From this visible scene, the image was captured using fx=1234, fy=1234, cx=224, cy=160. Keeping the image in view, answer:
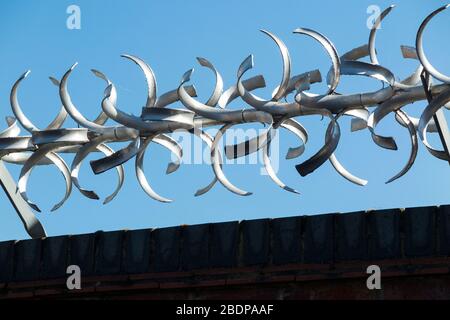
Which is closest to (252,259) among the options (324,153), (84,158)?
(324,153)

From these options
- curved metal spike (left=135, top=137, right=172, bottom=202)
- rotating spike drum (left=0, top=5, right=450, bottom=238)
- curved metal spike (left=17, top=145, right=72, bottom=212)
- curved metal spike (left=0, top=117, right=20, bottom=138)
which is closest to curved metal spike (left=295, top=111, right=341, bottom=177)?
rotating spike drum (left=0, top=5, right=450, bottom=238)

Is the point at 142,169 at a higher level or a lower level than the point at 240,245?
higher

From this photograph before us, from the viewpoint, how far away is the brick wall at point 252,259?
1399cm

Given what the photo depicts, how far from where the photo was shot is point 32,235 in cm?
1781

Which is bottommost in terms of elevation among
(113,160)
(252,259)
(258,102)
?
(252,259)

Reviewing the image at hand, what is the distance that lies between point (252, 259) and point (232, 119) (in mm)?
4272

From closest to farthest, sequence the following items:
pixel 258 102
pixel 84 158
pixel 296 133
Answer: pixel 258 102
pixel 296 133
pixel 84 158

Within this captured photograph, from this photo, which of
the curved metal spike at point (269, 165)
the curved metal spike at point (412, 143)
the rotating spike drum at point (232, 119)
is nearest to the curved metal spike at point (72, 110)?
the rotating spike drum at point (232, 119)

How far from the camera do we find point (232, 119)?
18.6 m

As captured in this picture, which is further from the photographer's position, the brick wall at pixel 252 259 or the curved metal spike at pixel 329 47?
the curved metal spike at pixel 329 47

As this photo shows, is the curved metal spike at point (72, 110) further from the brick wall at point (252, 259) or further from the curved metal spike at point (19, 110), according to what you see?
the brick wall at point (252, 259)

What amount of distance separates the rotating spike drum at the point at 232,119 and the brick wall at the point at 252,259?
1.99 m

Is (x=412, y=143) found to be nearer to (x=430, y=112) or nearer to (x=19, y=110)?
(x=430, y=112)
